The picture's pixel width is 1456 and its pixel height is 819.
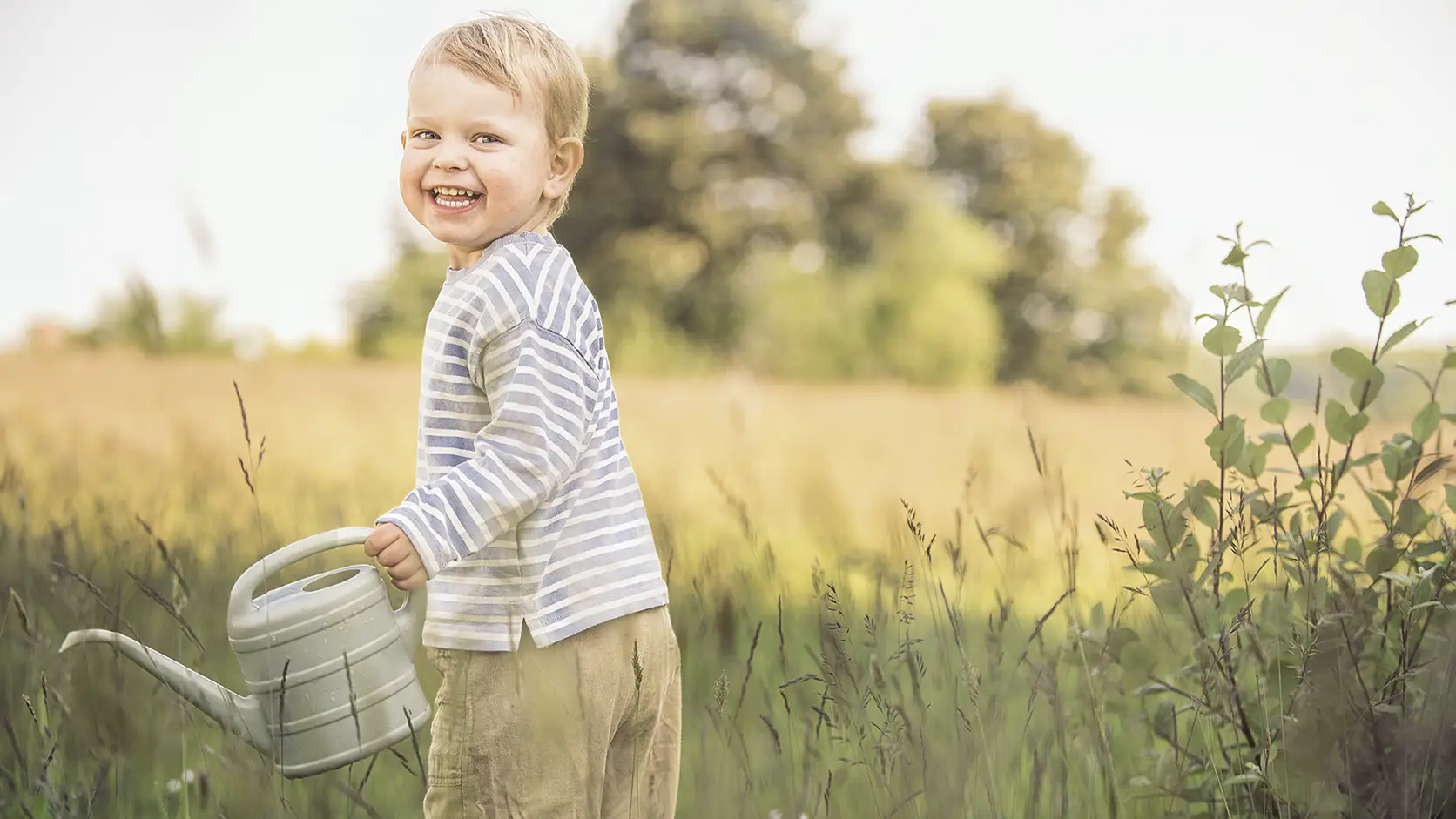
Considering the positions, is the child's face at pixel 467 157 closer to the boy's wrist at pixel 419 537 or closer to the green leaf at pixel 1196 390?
the boy's wrist at pixel 419 537

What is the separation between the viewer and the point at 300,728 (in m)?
1.61

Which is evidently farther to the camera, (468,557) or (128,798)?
(128,798)

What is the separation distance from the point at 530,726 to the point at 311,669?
0.98ft

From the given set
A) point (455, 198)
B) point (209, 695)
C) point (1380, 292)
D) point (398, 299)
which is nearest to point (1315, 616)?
point (1380, 292)

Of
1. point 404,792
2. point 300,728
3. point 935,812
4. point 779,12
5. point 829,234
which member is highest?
point 779,12

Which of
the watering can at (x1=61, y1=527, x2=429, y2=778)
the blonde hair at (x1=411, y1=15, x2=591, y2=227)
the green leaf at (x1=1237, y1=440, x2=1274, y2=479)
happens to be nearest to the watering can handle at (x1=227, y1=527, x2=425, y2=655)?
the watering can at (x1=61, y1=527, x2=429, y2=778)

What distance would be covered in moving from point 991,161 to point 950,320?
688 centimetres

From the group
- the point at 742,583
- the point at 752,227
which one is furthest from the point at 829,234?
the point at 742,583

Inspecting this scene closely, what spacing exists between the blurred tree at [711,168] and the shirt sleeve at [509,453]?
23.5 meters

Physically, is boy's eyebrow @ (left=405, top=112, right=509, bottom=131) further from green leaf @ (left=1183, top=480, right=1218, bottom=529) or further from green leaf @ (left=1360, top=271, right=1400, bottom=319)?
green leaf @ (left=1360, top=271, right=1400, bottom=319)

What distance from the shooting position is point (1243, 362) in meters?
1.80

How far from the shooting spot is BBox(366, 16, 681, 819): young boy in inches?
64.3

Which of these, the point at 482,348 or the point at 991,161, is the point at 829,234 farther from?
the point at 482,348

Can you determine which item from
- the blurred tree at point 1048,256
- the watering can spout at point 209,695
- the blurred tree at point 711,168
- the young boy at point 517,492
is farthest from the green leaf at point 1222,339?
the blurred tree at point 1048,256
